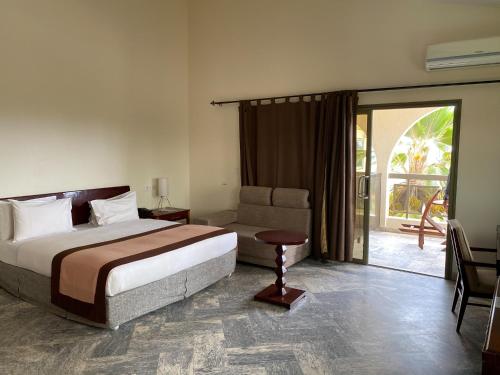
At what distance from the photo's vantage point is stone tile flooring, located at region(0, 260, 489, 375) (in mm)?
2492

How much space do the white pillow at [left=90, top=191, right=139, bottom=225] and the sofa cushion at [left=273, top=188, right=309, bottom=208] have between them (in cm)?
194

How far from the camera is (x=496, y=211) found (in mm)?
3916

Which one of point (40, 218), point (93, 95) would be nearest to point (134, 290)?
point (40, 218)

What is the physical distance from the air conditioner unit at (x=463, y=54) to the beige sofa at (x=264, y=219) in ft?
7.06

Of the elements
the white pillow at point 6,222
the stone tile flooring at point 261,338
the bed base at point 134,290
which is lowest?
the stone tile flooring at point 261,338

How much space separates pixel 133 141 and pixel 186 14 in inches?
95.1

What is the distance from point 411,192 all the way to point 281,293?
15.0ft

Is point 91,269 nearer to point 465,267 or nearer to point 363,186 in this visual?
point 465,267

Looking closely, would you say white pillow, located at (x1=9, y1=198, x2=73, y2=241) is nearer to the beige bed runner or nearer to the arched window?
the beige bed runner

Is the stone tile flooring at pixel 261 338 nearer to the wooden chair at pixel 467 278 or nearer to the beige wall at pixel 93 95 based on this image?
the wooden chair at pixel 467 278

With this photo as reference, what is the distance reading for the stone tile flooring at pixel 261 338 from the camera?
2.49 meters

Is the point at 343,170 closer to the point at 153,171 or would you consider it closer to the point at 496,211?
the point at 496,211

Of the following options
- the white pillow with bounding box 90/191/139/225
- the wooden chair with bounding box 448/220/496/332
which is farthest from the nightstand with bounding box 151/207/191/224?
the wooden chair with bounding box 448/220/496/332

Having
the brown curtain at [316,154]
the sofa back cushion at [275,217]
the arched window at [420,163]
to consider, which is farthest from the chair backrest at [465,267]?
the arched window at [420,163]
